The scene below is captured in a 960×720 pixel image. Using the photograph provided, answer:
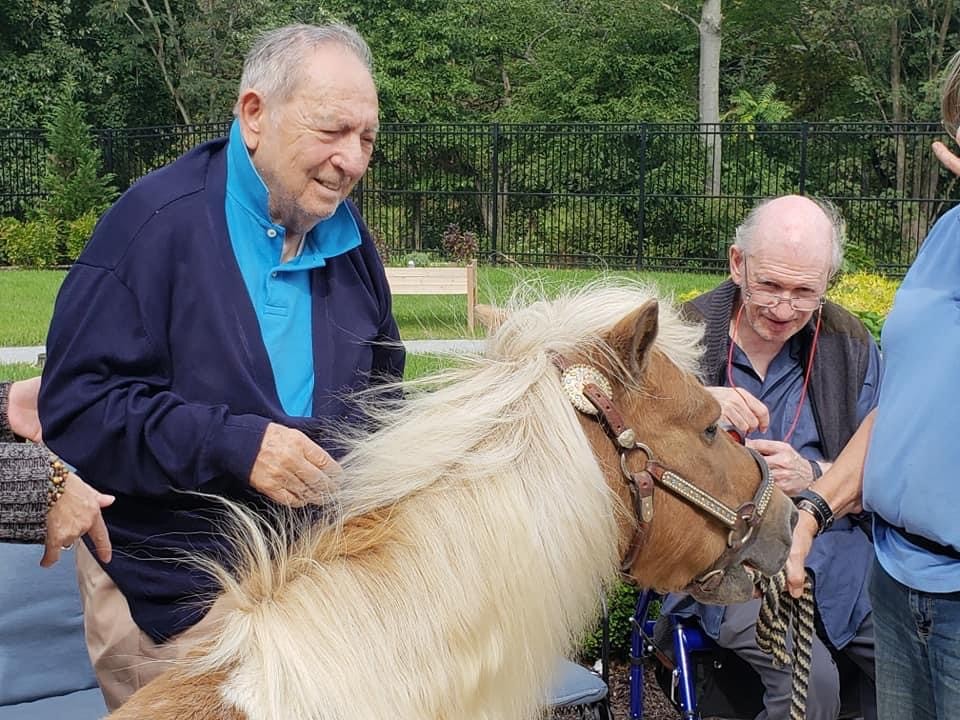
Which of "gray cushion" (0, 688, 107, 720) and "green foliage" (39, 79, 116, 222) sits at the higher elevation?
"green foliage" (39, 79, 116, 222)

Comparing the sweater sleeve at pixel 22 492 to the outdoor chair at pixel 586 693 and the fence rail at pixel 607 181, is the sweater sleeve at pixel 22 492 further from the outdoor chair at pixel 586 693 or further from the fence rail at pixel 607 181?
the fence rail at pixel 607 181

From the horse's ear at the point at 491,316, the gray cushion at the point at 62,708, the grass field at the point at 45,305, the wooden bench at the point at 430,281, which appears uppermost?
the horse's ear at the point at 491,316

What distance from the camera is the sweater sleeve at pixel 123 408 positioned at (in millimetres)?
2289

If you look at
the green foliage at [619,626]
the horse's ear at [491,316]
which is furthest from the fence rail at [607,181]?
the horse's ear at [491,316]

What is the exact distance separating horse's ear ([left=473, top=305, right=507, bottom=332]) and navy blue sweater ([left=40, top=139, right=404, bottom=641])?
350 mm

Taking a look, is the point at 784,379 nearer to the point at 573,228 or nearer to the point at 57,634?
the point at 57,634

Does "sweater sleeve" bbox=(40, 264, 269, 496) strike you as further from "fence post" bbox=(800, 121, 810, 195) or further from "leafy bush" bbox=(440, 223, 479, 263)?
"fence post" bbox=(800, 121, 810, 195)

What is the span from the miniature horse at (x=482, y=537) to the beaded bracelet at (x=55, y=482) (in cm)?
44

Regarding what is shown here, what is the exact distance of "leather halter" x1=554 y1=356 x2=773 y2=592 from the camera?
6.88 ft

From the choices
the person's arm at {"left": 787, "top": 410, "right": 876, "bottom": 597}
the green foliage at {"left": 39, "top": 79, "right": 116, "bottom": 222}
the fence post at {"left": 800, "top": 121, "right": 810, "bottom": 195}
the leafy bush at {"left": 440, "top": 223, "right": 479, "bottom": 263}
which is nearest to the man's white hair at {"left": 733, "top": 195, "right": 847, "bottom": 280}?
the person's arm at {"left": 787, "top": 410, "right": 876, "bottom": 597}

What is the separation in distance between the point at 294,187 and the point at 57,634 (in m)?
2.43

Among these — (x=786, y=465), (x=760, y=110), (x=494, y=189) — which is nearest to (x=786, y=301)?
(x=786, y=465)

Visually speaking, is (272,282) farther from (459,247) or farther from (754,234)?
(459,247)

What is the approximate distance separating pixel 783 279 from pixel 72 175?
764 inches
